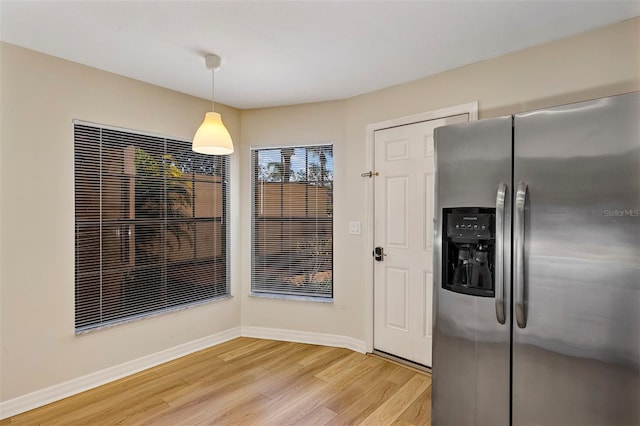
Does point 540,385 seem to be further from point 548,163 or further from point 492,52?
point 492,52

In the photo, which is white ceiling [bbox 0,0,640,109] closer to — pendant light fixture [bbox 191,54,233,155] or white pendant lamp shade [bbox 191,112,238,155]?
pendant light fixture [bbox 191,54,233,155]

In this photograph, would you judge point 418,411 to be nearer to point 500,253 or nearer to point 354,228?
point 500,253

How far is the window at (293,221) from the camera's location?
11.4 ft

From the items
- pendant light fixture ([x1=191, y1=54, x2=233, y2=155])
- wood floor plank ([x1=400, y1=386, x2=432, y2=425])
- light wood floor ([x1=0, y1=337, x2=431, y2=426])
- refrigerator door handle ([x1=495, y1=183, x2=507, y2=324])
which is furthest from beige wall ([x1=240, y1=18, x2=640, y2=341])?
pendant light fixture ([x1=191, y1=54, x2=233, y2=155])

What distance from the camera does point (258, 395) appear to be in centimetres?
250

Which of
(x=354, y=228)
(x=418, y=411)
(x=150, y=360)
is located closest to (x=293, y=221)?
(x=354, y=228)

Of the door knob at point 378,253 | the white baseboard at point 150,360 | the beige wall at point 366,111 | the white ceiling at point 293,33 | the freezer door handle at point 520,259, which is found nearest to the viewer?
the freezer door handle at point 520,259

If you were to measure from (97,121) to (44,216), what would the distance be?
0.81 m

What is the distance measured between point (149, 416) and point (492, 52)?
3.37 m

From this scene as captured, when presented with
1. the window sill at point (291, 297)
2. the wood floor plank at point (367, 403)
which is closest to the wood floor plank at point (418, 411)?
the wood floor plank at point (367, 403)

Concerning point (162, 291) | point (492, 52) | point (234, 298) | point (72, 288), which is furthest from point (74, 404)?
point (492, 52)

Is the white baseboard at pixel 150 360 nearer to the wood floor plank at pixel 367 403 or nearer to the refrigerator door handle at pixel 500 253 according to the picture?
the wood floor plank at pixel 367 403

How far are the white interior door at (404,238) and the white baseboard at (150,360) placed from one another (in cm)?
43

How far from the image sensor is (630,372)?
4.36ft
